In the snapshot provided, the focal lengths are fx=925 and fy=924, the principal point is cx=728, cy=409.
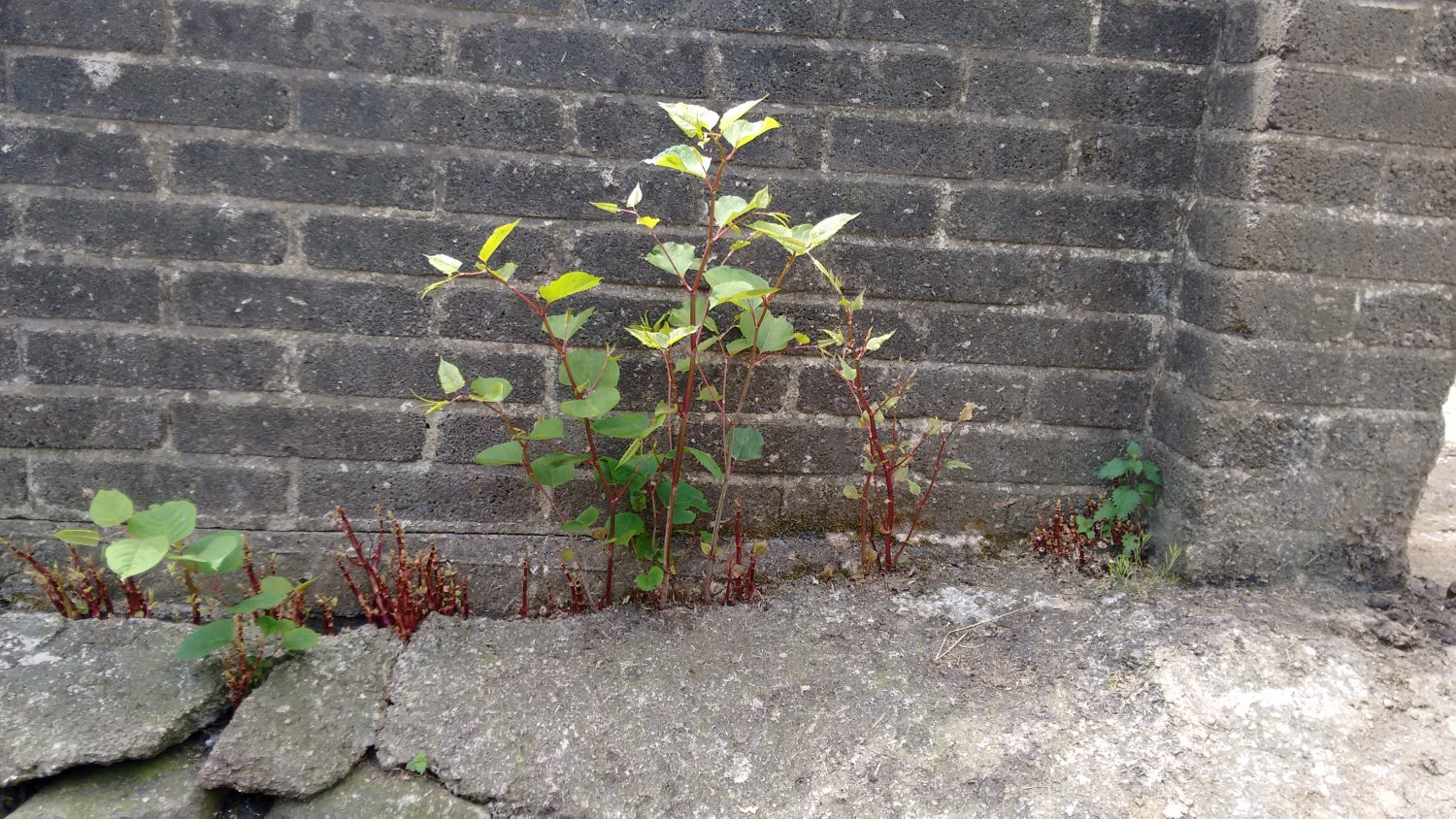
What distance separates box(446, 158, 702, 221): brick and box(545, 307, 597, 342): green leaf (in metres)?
0.30

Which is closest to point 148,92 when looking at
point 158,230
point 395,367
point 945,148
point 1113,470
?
point 158,230

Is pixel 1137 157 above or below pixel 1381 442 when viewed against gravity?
above

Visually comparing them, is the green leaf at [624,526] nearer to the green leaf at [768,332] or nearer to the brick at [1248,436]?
the green leaf at [768,332]

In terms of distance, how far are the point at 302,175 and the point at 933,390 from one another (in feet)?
5.69

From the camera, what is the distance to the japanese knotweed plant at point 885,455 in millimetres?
2447

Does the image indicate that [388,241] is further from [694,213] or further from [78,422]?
[78,422]

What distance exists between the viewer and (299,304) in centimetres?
237

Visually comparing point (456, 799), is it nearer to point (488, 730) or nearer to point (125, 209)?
point (488, 730)

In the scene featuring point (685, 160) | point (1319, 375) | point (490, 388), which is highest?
point (685, 160)

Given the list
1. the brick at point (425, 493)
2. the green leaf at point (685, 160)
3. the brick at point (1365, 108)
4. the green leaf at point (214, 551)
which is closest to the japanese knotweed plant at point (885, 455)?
the green leaf at point (685, 160)

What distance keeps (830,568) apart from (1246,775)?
1.07 metres

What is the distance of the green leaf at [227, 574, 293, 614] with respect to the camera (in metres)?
2.07

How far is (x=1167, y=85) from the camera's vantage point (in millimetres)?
2422

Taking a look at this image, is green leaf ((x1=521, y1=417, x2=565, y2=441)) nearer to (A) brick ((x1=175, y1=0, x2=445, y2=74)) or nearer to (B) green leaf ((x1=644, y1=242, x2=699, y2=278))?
(B) green leaf ((x1=644, y1=242, x2=699, y2=278))
